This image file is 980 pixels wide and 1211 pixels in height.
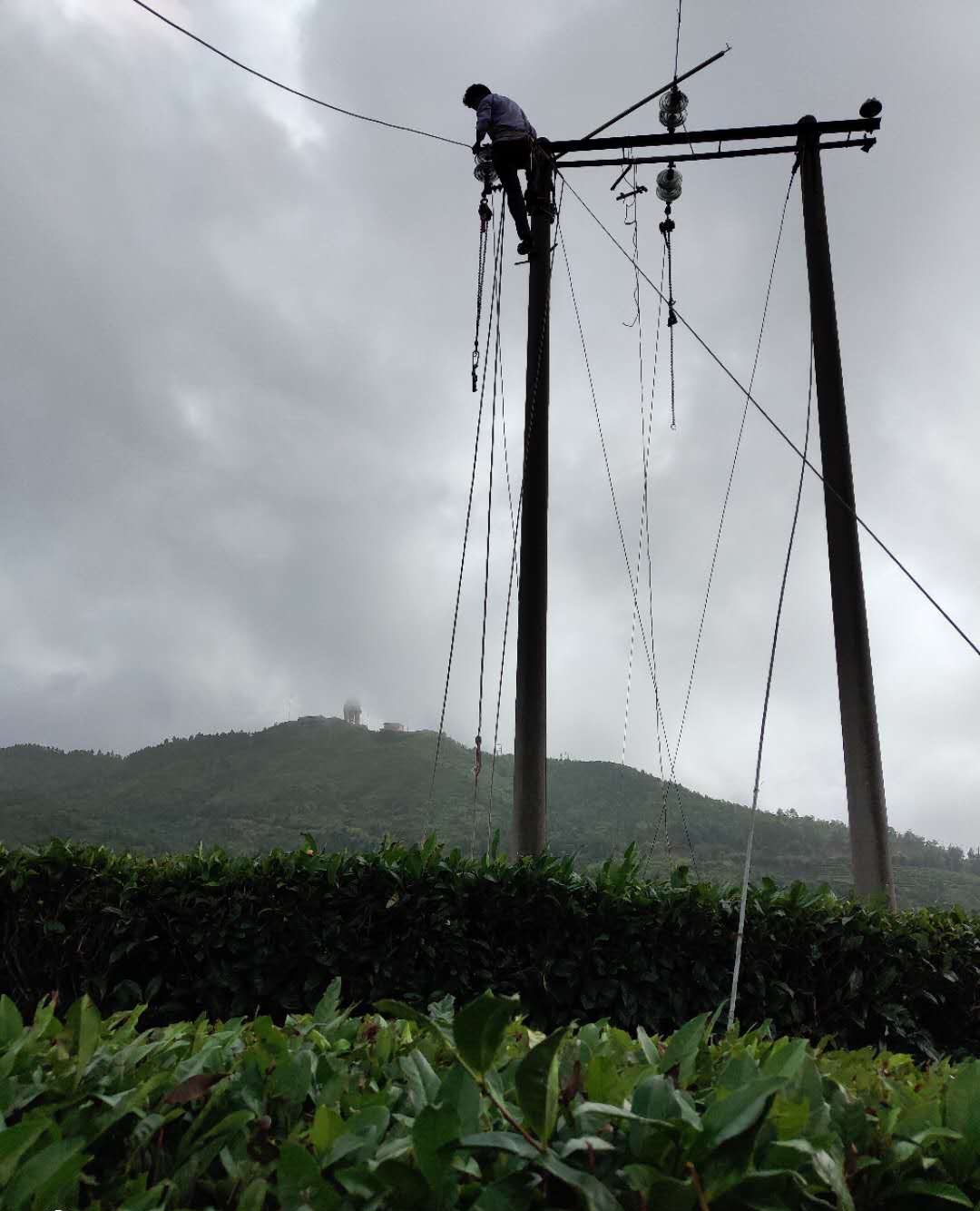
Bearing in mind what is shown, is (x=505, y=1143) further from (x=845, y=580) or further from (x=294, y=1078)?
(x=845, y=580)

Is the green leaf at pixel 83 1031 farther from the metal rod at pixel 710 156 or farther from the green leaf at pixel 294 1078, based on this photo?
the metal rod at pixel 710 156

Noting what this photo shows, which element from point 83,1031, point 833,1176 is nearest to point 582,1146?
point 833,1176

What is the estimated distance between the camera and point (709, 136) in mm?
7031

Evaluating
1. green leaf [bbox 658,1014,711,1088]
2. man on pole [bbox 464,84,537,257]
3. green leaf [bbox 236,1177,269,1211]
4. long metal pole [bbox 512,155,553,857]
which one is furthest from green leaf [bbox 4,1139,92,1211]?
man on pole [bbox 464,84,537,257]

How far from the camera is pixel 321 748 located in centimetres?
7638

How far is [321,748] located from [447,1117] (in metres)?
78.4

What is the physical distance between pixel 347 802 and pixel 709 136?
2233 inches

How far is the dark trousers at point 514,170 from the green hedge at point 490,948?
5.29 metres

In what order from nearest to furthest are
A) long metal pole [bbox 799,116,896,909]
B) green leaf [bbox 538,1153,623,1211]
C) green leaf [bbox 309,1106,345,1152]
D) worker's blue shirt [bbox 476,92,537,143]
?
green leaf [bbox 538,1153,623,1211], green leaf [bbox 309,1106,345,1152], long metal pole [bbox 799,116,896,909], worker's blue shirt [bbox 476,92,537,143]

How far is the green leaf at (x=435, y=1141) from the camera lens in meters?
0.77

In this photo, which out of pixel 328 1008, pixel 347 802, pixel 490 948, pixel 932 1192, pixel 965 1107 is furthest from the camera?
pixel 347 802

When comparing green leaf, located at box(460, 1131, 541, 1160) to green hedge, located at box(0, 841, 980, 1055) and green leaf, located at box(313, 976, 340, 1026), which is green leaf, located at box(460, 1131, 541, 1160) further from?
green hedge, located at box(0, 841, 980, 1055)

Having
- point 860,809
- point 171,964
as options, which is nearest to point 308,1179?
point 171,964

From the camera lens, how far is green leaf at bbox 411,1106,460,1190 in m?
0.77
